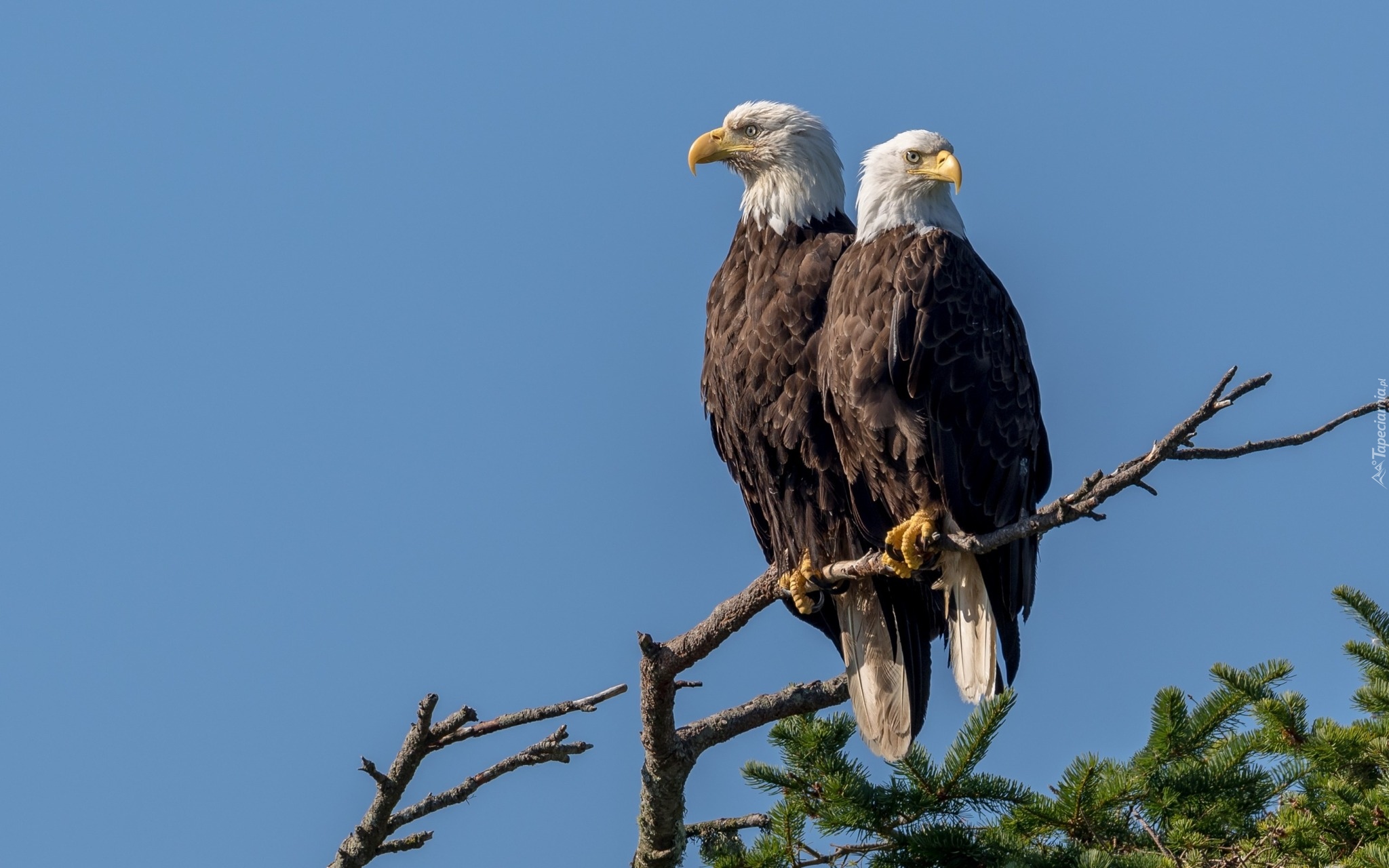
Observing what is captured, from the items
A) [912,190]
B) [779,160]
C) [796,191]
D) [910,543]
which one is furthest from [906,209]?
[910,543]

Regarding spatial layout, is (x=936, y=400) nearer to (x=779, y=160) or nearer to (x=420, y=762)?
(x=779, y=160)

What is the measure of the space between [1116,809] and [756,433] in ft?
6.14

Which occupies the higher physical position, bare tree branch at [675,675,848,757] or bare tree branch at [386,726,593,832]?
bare tree branch at [675,675,848,757]

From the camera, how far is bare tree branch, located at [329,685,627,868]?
3980 mm

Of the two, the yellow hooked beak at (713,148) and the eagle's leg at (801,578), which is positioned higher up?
the yellow hooked beak at (713,148)

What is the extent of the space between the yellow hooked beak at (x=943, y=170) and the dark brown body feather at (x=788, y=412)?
0.47m

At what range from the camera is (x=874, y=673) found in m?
5.79

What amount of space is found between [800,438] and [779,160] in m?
1.31

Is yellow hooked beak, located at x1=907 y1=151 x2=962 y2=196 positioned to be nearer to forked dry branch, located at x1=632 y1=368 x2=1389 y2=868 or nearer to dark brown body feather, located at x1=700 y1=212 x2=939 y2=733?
dark brown body feather, located at x1=700 y1=212 x2=939 y2=733

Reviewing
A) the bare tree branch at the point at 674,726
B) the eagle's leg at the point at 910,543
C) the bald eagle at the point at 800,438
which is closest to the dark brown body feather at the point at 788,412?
the bald eagle at the point at 800,438

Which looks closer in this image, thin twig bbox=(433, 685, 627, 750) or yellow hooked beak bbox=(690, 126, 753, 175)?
thin twig bbox=(433, 685, 627, 750)

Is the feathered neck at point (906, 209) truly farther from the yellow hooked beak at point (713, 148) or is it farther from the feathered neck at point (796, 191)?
the yellow hooked beak at point (713, 148)

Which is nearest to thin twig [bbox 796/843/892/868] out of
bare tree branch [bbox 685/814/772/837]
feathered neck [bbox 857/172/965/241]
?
bare tree branch [bbox 685/814/772/837]

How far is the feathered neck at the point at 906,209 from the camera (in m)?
5.52
